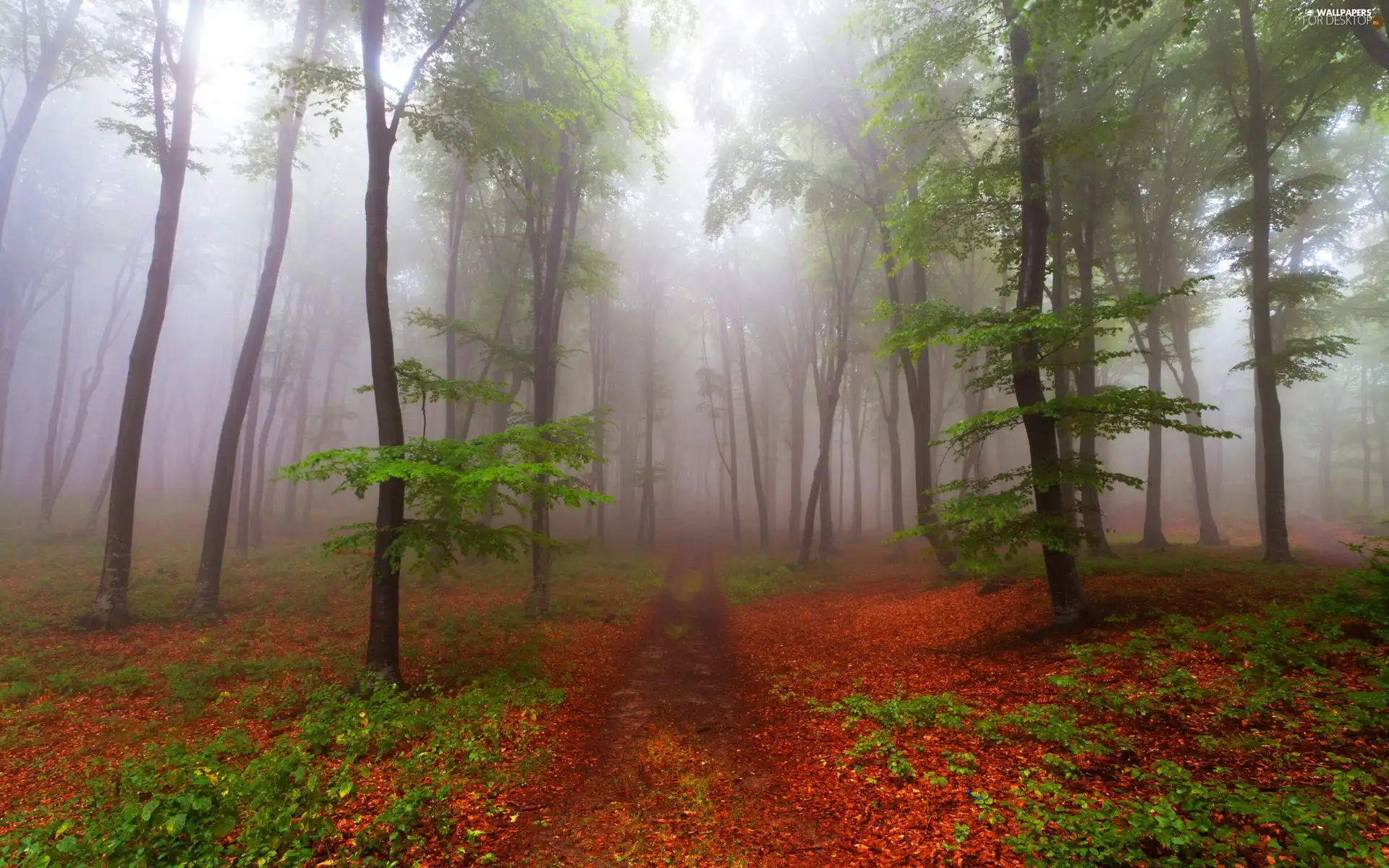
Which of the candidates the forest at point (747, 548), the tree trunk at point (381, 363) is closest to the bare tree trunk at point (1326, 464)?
the forest at point (747, 548)

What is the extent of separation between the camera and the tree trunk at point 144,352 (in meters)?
10.4

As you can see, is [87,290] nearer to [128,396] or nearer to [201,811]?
[128,396]

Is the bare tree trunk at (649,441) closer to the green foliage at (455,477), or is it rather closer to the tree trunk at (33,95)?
the green foliage at (455,477)

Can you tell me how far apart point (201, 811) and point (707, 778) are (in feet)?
15.1

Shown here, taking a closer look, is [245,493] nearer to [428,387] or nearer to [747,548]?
[428,387]

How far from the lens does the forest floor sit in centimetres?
413

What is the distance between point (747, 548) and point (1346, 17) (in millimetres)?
24665

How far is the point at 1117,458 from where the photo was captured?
54062mm

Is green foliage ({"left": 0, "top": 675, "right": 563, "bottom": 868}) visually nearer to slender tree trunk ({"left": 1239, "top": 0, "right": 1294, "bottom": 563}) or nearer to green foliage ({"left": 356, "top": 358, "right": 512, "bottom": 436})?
green foliage ({"left": 356, "top": 358, "right": 512, "bottom": 436})

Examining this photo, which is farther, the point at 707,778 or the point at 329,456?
the point at 329,456

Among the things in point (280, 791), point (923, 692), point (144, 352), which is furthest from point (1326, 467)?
point (144, 352)

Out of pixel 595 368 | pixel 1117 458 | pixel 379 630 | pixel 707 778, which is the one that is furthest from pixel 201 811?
pixel 1117 458

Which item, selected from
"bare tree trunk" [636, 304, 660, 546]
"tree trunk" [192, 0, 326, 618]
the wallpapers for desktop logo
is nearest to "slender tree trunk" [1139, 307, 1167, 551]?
the wallpapers for desktop logo

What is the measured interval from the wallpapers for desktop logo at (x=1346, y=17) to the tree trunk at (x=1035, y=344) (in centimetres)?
559
